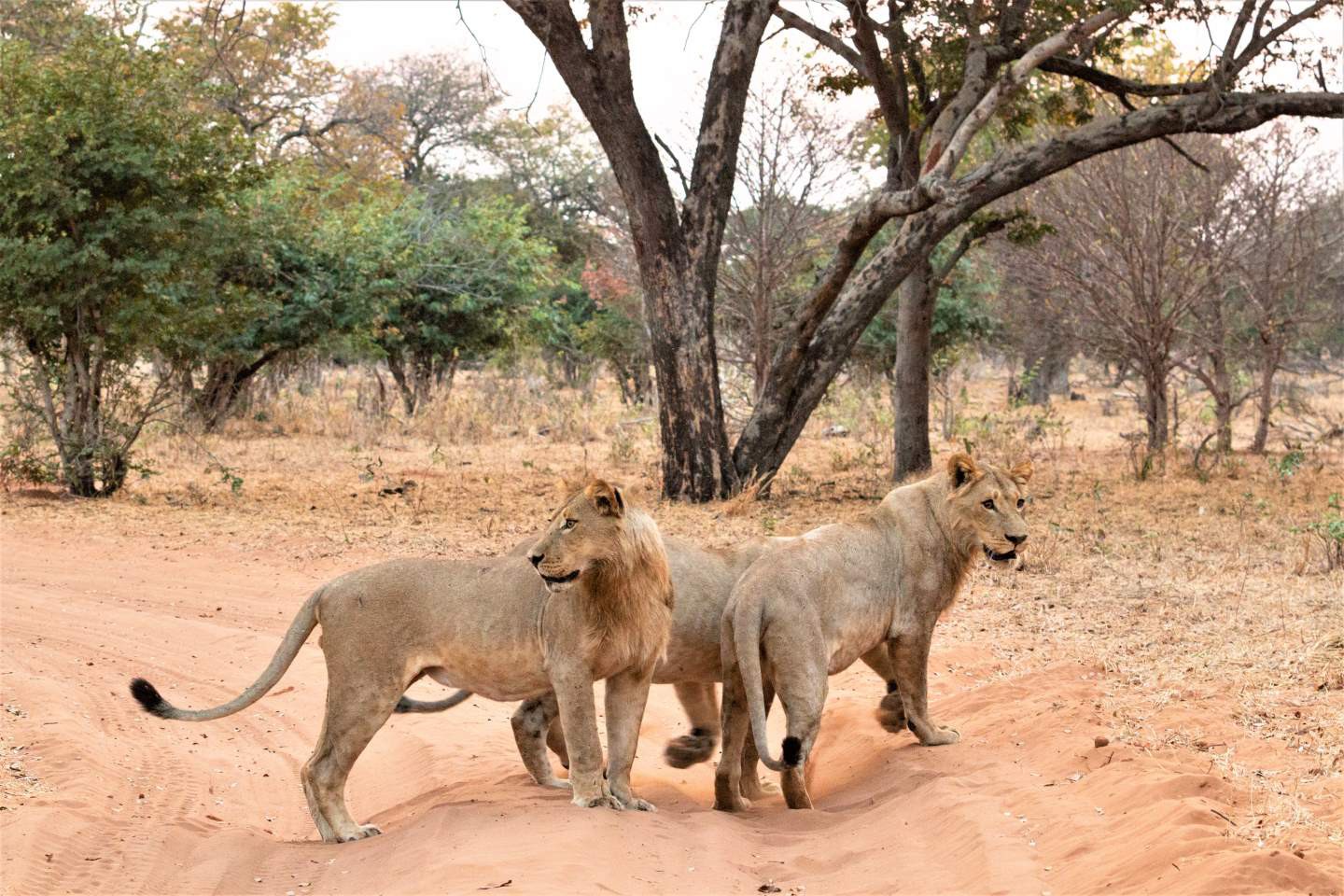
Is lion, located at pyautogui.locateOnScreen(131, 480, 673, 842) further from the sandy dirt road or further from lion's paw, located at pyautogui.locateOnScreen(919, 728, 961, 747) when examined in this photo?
lion's paw, located at pyautogui.locateOnScreen(919, 728, 961, 747)

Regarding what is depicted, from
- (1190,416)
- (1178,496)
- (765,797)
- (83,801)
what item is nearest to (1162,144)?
(1178,496)

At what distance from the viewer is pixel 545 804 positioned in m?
5.32

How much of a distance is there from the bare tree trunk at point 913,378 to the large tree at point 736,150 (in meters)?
2.01

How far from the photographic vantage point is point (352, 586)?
17.9 feet

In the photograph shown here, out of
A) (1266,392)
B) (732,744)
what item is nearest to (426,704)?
(732,744)

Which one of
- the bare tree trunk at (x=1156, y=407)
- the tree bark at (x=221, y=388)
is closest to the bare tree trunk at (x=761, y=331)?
the bare tree trunk at (x=1156, y=407)

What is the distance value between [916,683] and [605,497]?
1920mm

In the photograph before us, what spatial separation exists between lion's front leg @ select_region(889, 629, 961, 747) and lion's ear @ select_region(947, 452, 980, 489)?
0.66 m

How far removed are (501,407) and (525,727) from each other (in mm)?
16284

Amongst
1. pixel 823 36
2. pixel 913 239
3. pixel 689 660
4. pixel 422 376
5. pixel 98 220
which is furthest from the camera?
pixel 422 376

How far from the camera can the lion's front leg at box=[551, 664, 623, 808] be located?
5.19 metres

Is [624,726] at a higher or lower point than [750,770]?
higher

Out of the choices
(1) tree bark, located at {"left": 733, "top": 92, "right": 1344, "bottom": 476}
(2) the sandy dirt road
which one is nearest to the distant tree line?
(1) tree bark, located at {"left": 733, "top": 92, "right": 1344, "bottom": 476}

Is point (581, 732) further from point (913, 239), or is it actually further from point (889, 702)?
point (913, 239)
